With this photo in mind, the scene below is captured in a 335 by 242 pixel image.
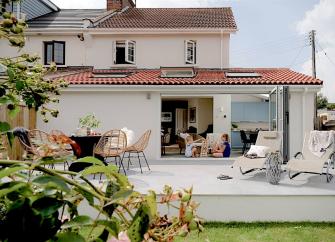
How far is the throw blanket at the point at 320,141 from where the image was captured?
1008 cm

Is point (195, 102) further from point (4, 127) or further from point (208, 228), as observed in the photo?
point (4, 127)

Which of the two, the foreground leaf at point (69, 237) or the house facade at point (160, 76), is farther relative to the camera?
the house facade at point (160, 76)

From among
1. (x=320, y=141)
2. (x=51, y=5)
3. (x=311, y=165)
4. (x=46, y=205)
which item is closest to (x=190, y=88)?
(x=320, y=141)

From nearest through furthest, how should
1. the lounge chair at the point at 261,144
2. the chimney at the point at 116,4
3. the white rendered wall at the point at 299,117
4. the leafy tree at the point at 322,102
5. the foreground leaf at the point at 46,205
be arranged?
the foreground leaf at the point at 46,205 → the lounge chair at the point at 261,144 → the white rendered wall at the point at 299,117 → the chimney at the point at 116,4 → the leafy tree at the point at 322,102

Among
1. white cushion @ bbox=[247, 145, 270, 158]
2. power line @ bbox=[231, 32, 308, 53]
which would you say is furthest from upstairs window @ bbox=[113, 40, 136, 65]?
power line @ bbox=[231, 32, 308, 53]

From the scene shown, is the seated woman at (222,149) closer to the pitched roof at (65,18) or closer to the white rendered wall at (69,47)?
the white rendered wall at (69,47)

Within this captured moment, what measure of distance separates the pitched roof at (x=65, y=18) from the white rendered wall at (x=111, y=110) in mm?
7426

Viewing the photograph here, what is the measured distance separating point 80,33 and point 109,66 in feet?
8.55

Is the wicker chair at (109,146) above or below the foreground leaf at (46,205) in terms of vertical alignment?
below

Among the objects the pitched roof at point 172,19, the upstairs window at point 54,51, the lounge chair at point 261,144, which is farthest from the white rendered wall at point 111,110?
the upstairs window at point 54,51

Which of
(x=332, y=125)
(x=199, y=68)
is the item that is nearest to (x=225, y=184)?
(x=199, y=68)

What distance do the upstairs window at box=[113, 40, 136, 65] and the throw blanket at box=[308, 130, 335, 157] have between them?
1113 cm

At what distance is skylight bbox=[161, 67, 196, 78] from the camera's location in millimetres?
16578

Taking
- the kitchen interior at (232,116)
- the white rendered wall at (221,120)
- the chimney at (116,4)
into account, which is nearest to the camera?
the white rendered wall at (221,120)
